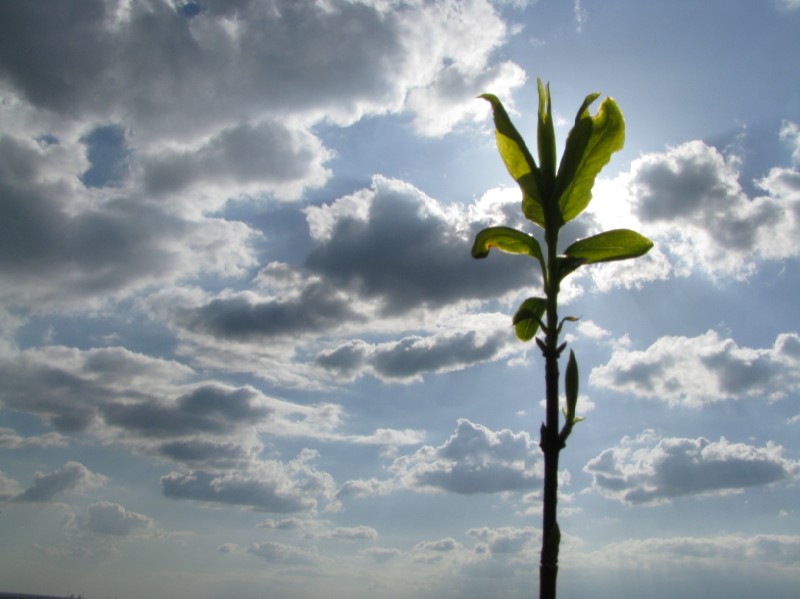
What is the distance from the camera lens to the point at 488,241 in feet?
13.3

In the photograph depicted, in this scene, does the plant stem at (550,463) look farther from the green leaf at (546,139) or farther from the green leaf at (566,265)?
the green leaf at (546,139)

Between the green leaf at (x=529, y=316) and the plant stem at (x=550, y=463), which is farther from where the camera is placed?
the green leaf at (x=529, y=316)

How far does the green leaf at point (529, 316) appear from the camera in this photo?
3486 millimetres

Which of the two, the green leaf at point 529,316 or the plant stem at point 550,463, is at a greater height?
the green leaf at point 529,316

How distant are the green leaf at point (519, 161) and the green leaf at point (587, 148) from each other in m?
0.19

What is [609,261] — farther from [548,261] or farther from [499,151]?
[499,151]

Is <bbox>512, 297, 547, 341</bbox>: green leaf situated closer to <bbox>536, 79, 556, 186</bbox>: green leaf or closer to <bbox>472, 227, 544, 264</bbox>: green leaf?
<bbox>472, 227, 544, 264</bbox>: green leaf

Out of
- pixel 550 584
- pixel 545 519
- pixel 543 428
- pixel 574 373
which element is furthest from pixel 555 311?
pixel 550 584

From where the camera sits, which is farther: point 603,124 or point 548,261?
point 603,124

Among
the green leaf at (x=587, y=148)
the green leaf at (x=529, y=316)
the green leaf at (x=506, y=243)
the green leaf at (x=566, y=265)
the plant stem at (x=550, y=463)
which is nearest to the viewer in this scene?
the plant stem at (x=550, y=463)

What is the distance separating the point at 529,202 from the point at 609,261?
68 cm

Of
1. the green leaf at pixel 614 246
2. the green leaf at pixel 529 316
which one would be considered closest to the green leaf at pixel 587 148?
the green leaf at pixel 614 246

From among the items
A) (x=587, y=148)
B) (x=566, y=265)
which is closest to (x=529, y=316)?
(x=566, y=265)

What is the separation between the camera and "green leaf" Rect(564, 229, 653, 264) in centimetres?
387
